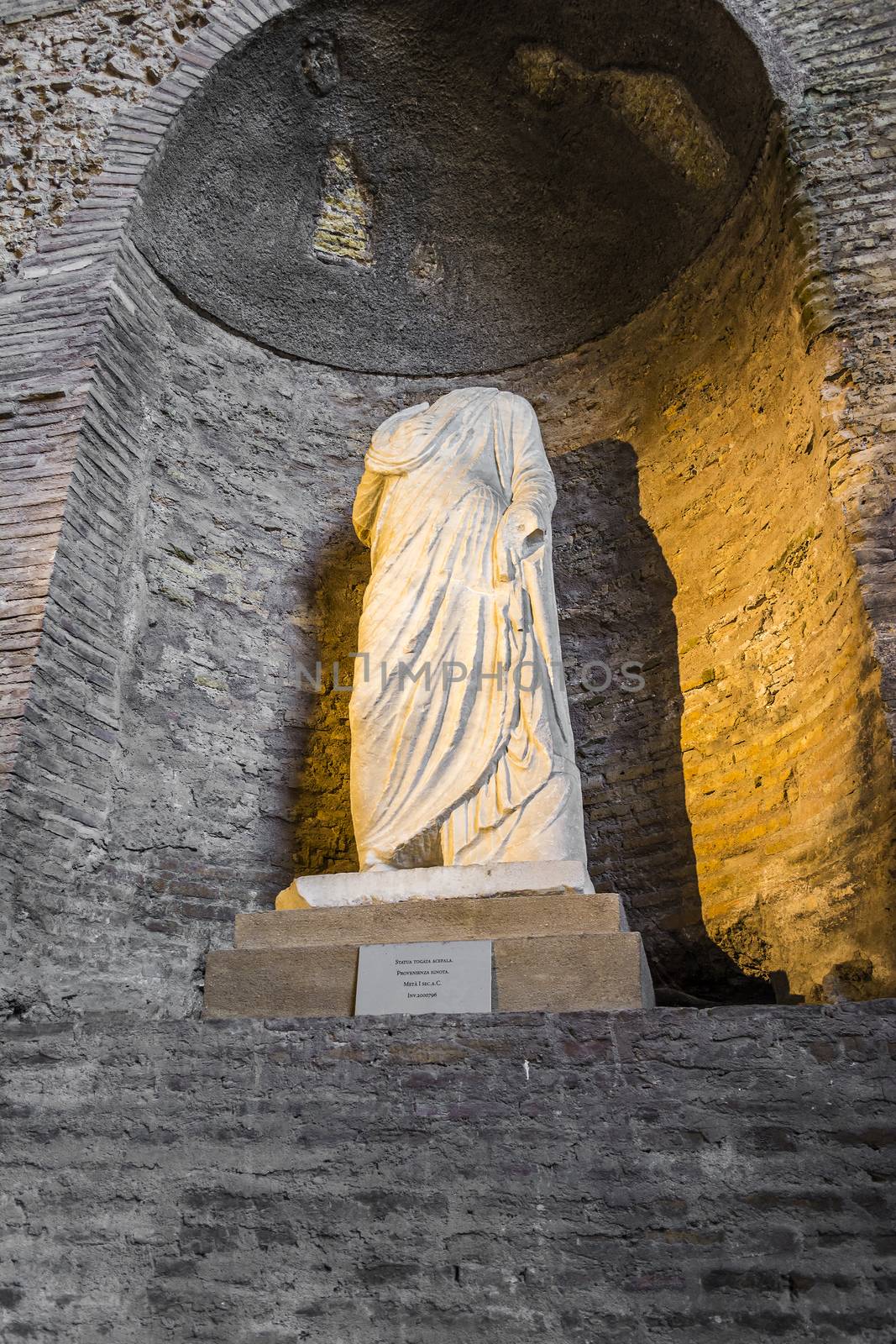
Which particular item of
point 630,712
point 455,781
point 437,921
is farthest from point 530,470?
point 437,921

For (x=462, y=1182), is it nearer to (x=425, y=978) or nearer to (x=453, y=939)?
(x=425, y=978)

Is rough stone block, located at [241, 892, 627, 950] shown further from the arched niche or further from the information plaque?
the arched niche

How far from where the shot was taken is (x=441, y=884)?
357cm

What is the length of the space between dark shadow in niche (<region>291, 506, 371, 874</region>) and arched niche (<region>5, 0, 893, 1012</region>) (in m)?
0.02

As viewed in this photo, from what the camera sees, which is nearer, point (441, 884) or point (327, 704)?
point (441, 884)

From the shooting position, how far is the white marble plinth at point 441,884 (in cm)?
349

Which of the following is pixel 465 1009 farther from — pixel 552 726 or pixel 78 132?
pixel 78 132

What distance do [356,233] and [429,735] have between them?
12.0 feet

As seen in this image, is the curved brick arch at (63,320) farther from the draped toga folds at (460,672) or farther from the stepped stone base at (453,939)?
the stepped stone base at (453,939)

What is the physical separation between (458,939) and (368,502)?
2103 millimetres

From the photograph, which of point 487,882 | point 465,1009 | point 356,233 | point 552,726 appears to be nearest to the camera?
point 465,1009

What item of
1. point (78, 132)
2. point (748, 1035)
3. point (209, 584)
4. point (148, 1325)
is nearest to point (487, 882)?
point (748, 1035)

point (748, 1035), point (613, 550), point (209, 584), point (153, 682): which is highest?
point (613, 550)

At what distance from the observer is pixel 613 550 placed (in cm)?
589
